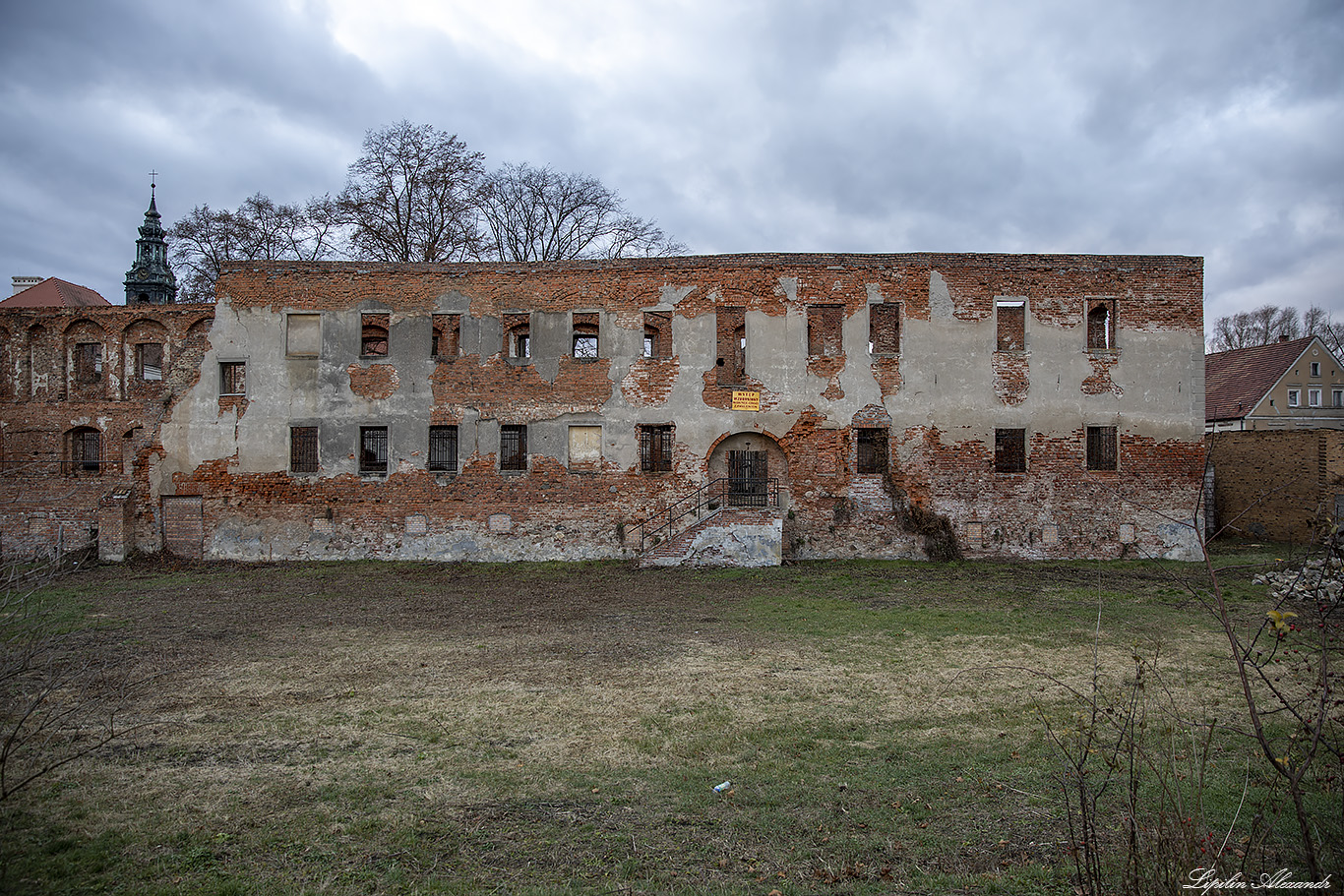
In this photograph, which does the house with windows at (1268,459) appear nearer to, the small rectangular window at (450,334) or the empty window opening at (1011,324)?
the empty window opening at (1011,324)

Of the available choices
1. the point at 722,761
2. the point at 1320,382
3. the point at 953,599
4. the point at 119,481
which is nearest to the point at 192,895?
the point at 722,761

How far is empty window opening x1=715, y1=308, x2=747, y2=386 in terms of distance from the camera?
18.4 metres

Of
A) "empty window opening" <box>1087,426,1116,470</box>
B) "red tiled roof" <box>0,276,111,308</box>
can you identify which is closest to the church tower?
"red tiled roof" <box>0,276,111,308</box>

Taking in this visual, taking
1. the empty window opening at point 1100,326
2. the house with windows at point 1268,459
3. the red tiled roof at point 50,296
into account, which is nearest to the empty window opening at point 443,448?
the house with windows at point 1268,459

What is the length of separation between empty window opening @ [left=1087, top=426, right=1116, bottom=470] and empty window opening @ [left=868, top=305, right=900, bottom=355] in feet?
17.5

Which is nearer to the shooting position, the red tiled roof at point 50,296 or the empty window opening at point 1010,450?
the empty window opening at point 1010,450

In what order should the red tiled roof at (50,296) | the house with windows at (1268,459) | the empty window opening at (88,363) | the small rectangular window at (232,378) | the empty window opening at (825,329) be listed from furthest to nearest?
1. the red tiled roof at (50,296)
2. the empty window opening at (88,363)
3. the house with windows at (1268,459)
4. the small rectangular window at (232,378)
5. the empty window opening at (825,329)

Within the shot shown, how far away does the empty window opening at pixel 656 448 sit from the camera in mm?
18500

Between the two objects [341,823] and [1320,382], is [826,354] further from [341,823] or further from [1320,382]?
[1320,382]

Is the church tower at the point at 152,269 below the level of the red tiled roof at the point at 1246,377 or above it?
above

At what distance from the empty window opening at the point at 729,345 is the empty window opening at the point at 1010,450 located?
21.9 feet

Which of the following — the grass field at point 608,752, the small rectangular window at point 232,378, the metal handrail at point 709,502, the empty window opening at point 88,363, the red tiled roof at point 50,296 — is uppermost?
the red tiled roof at point 50,296

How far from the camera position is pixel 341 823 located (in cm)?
506

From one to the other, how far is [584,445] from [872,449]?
722cm
